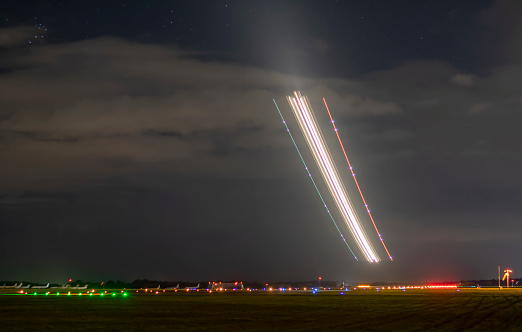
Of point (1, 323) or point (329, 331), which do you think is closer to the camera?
point (329, 331)

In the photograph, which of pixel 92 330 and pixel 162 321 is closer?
pixel 92 330

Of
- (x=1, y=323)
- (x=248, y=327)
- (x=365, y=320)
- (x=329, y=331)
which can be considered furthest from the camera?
(x=365, y=320)

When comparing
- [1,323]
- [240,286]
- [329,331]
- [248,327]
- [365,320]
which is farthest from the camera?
[240,286]

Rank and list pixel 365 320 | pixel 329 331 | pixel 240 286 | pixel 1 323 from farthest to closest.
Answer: pixel 240 286 < pixel 365 320 < pixel 1 323 < pixel 329 331

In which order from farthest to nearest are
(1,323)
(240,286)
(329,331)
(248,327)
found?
(240,286) < (1,323) < (248,327) < (329,331)

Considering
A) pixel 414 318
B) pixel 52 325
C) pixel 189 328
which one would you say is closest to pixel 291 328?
pixel 189 328

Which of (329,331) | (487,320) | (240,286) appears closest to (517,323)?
(487,320)

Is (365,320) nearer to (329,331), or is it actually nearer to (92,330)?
(329,331)

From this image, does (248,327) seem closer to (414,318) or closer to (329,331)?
(329,331)
